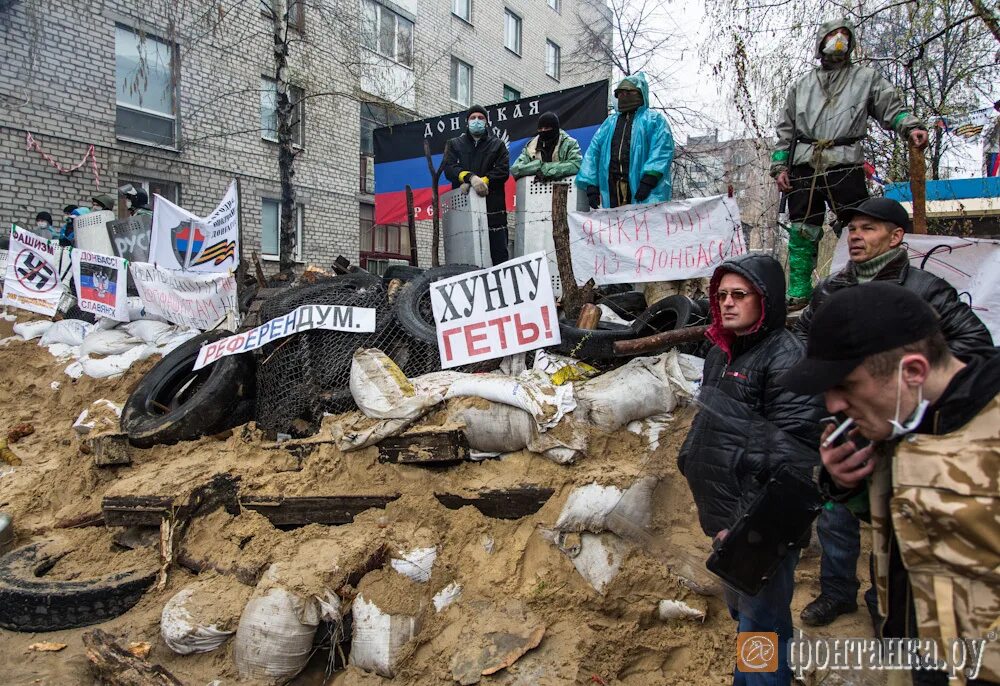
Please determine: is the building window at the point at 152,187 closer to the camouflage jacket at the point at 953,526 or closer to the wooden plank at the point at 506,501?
the wooden plank at the point at 506,501

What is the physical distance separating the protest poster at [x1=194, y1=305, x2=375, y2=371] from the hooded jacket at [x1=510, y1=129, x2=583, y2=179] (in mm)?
2312

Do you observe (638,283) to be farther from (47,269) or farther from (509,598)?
(47,269)

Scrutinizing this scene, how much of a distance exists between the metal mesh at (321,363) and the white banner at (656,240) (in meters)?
1.38

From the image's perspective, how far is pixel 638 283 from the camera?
5332 millimetres

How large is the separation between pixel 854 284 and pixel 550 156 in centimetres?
413

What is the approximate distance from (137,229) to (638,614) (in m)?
8.56

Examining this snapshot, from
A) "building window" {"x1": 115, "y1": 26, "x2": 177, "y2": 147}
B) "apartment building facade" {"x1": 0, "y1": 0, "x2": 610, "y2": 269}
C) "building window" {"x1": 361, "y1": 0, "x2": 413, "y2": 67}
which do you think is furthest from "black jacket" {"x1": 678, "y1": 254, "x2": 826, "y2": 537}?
"building window" {"x1": 361, "y1": 0, "x2": 413, "y2": 67}

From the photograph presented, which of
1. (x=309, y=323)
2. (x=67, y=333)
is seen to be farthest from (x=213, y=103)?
(x=309, y=323)

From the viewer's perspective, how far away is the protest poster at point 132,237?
8.64 meters

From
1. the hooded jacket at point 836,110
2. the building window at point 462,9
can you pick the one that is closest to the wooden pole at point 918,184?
the hooded jacket at point 836,110

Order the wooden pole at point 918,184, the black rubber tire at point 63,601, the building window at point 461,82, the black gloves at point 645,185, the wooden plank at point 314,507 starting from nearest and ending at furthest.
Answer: the black rubber tire at point 63,601 → the wooden plank at point 314,507 → the wooden pole at point 918,184 → the black gloves at point 645,185 → the building window at point 461,82

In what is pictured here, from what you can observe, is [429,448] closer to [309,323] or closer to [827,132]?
[309,323]

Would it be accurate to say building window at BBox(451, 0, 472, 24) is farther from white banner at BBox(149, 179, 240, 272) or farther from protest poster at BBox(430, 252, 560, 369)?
protest poster at BBox(430, 252, 560, 369)

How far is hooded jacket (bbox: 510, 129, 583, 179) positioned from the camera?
6105mm
